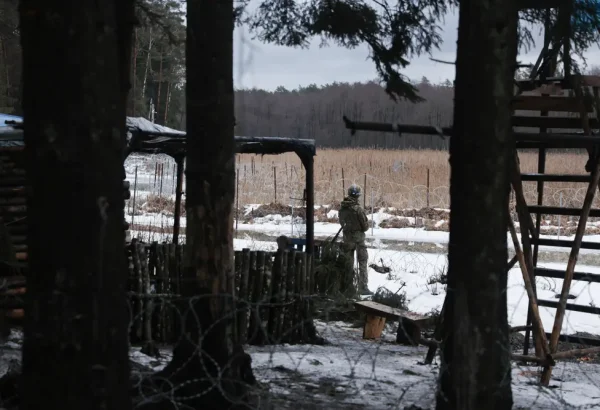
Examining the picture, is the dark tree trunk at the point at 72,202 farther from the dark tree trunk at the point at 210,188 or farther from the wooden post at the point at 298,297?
the wooden post at the point at 298,297

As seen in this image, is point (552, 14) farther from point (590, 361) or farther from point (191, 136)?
point (590, 361)

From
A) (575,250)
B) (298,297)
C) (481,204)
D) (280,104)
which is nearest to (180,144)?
(298,297)

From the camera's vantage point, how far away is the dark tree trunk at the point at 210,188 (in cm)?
513

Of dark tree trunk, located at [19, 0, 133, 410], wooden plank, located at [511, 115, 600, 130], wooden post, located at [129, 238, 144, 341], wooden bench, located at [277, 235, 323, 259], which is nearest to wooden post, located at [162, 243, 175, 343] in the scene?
wooden post, located at [129, 238, 144, 341]

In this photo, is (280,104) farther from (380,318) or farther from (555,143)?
(555,143)

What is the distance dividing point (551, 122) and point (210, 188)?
3.45 m

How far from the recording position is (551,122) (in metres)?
7.02

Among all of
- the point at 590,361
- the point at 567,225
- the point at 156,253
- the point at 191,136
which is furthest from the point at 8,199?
the point at 567,225

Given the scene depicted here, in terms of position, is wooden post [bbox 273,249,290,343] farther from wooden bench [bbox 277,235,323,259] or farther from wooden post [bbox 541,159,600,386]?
wooden post [bbox 541,159,600,386]

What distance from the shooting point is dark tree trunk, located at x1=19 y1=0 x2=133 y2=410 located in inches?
117

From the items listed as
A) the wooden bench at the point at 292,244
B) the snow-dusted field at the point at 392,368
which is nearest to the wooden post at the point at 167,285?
the snow-dusted field at the point at 392,368

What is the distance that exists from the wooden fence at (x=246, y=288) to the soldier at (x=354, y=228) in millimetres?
3834

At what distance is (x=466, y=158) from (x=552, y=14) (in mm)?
2403

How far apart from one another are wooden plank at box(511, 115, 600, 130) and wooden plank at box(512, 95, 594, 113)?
0.10 metres
